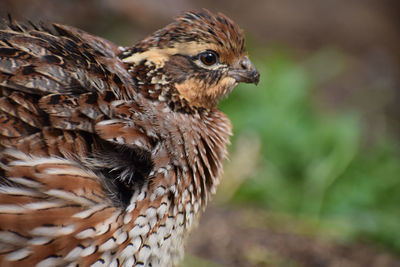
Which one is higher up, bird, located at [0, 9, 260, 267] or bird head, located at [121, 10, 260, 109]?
bird head, located at [121, 10, 260, 109]

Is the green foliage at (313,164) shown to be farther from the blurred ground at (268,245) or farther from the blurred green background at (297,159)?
the blurred ground at (268,245)

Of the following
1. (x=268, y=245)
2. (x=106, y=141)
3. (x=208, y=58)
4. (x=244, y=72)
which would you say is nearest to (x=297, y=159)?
(x=268, y=245)

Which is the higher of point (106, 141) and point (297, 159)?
point (297, 159)

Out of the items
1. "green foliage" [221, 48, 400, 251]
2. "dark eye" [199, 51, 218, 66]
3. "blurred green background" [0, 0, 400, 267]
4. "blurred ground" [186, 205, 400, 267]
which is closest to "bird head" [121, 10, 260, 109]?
"dark eye" [199, 51, 218, 66]

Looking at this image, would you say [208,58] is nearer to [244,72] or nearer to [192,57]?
[192,57]

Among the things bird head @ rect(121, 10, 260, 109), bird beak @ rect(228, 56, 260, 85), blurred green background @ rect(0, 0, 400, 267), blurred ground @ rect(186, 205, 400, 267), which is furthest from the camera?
blurred green background @ rect(0, 0, 400, 267)

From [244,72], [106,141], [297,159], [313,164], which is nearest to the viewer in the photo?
[106,141]

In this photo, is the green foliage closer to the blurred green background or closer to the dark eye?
the blurred green background

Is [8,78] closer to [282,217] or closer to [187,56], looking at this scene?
[187,56]

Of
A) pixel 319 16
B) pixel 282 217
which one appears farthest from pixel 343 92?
pixel 282 217
